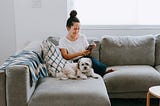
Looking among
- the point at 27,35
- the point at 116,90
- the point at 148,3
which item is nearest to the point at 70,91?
the point at 116,90

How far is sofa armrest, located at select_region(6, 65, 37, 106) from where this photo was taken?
8.14ft

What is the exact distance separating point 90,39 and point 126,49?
466mm

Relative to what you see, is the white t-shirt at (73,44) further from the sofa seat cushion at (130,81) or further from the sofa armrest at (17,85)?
the sofa armrest at (17,85)

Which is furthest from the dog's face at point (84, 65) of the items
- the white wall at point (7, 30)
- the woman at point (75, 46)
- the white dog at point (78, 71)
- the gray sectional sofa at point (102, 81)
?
the white wall at point (7, 30)

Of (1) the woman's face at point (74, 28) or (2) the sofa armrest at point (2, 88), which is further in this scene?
(1) the woman's face at point (74, 28)

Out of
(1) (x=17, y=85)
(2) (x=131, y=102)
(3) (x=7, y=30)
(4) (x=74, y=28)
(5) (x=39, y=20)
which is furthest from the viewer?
(3) (x=7, y=30)

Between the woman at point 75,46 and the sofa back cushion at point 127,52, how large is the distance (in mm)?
245

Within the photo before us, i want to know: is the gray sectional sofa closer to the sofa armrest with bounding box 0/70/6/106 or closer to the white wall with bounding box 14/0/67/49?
the sofa armrest with bounding box 0/70/6/106

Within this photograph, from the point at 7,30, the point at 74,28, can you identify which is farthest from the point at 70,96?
the point at 7,30

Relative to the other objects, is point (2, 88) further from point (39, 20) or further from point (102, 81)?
point (39, 20)

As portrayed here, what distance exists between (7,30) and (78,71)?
169 centimetres

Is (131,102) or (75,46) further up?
(75,46)

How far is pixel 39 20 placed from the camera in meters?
3.97

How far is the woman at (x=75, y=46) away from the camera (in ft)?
10.7
